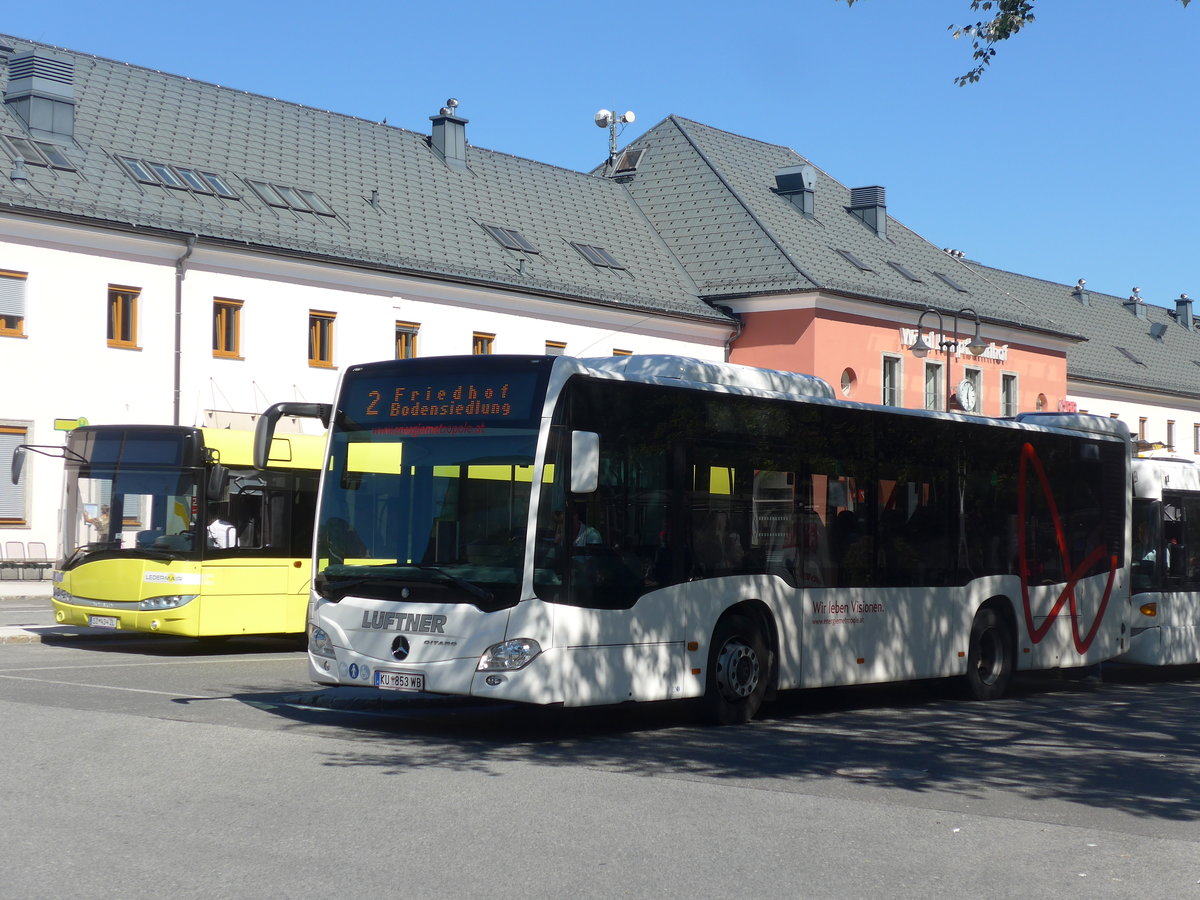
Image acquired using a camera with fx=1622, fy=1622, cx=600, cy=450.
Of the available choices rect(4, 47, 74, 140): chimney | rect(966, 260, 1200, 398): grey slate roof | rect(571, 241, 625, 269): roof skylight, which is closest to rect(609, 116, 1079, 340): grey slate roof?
rect(571, 241, 625, 269): roof skylight

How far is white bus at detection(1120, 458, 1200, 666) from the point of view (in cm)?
1955

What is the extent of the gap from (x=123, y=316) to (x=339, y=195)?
836cm

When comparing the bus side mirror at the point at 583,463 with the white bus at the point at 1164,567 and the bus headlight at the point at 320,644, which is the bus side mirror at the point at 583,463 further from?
the white bus at the point at 1164,567

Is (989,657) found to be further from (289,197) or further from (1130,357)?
(1130,357)

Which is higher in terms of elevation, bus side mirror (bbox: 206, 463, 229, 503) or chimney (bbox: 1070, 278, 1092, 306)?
chimney (bbox: 1070, 278, 1092, 306)

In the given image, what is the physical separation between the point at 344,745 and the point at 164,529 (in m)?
8.83

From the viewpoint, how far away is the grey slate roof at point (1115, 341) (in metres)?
68.2

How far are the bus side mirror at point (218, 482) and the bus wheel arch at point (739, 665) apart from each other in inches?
283

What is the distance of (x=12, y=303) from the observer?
33969 mm

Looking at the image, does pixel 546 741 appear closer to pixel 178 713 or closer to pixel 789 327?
pixel 178 713

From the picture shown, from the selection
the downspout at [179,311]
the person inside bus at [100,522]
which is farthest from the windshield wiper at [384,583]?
the downspout at [179,311]

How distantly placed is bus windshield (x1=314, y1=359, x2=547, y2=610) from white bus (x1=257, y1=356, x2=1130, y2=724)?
17mm

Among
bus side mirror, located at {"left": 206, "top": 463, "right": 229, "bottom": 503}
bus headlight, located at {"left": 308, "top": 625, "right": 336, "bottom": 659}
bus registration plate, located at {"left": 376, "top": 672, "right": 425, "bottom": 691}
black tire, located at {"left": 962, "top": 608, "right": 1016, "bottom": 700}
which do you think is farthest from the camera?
bus side mirror, located at {"left": 206, "top": 463, "right": 229, "bottom": 503}

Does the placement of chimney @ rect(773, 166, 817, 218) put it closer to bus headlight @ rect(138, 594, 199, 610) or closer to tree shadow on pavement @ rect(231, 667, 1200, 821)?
bus headlight @ rect(138, 594, 199, 610)
